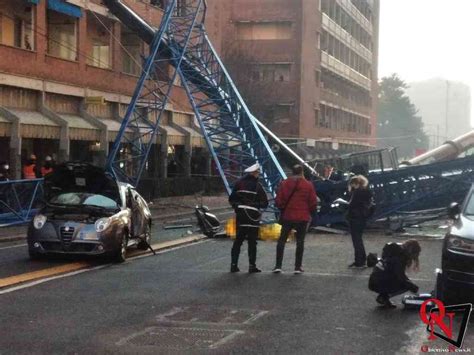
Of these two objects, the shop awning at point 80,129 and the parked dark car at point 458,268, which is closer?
the parked dark car at point 458,268

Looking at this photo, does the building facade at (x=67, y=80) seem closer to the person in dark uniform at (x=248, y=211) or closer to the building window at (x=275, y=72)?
the person in dark uniform at (x=248, y=211)

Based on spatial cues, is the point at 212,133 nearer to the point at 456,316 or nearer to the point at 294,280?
the point at 294,280

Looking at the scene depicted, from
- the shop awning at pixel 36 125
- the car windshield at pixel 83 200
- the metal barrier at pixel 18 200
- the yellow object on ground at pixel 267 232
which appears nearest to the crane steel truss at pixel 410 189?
the yellow object on ground at pixel 267 232

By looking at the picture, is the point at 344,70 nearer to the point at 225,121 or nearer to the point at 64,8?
the point at 64,8

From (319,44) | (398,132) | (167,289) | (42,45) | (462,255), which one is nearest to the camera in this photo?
(462,255)

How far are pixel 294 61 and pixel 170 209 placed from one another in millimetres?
33826

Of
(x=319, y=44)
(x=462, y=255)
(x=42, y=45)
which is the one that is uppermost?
(x=319, y=44)

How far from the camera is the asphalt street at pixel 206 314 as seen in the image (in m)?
7.55

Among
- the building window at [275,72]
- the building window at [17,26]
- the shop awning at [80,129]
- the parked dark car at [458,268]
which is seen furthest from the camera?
the building window at [275,72]

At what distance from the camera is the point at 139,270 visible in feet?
43.0

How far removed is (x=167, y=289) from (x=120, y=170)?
716 inches

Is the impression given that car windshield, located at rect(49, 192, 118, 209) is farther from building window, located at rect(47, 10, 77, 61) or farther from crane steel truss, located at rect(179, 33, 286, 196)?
building window, located at rect(47, 10, 77, 61)

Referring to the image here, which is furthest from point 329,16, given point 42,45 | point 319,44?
point 42,45

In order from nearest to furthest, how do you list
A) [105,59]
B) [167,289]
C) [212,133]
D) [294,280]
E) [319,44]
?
[167,289], [294,280], [212,133], [105,59], [319,44]
